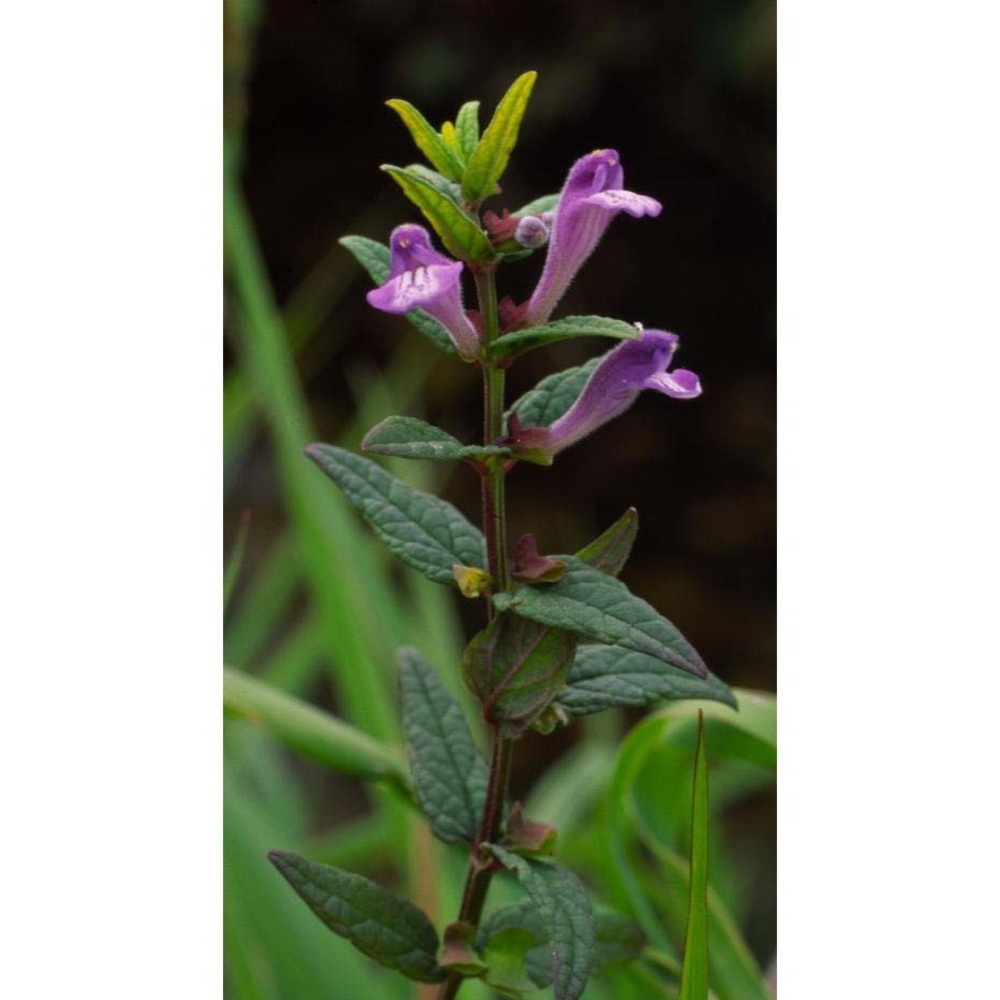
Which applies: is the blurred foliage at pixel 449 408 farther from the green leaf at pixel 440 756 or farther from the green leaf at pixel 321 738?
the green leaf at pixel 440 756

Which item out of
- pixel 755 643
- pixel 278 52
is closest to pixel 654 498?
pixel 755 643

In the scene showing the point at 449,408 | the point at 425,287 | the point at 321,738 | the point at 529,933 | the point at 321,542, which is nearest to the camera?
the point at 425,287

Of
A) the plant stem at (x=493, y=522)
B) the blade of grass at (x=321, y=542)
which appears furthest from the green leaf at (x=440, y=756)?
the blade of grass at (x=321, y=542)

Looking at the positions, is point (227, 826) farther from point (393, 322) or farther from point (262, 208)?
point (393, 322)

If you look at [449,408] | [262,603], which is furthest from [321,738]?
[449,408]

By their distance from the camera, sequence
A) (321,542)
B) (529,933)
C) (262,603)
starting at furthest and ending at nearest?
(262,603) → (321,542) → (529,933)

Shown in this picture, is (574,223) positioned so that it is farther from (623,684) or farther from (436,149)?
(623,684)
